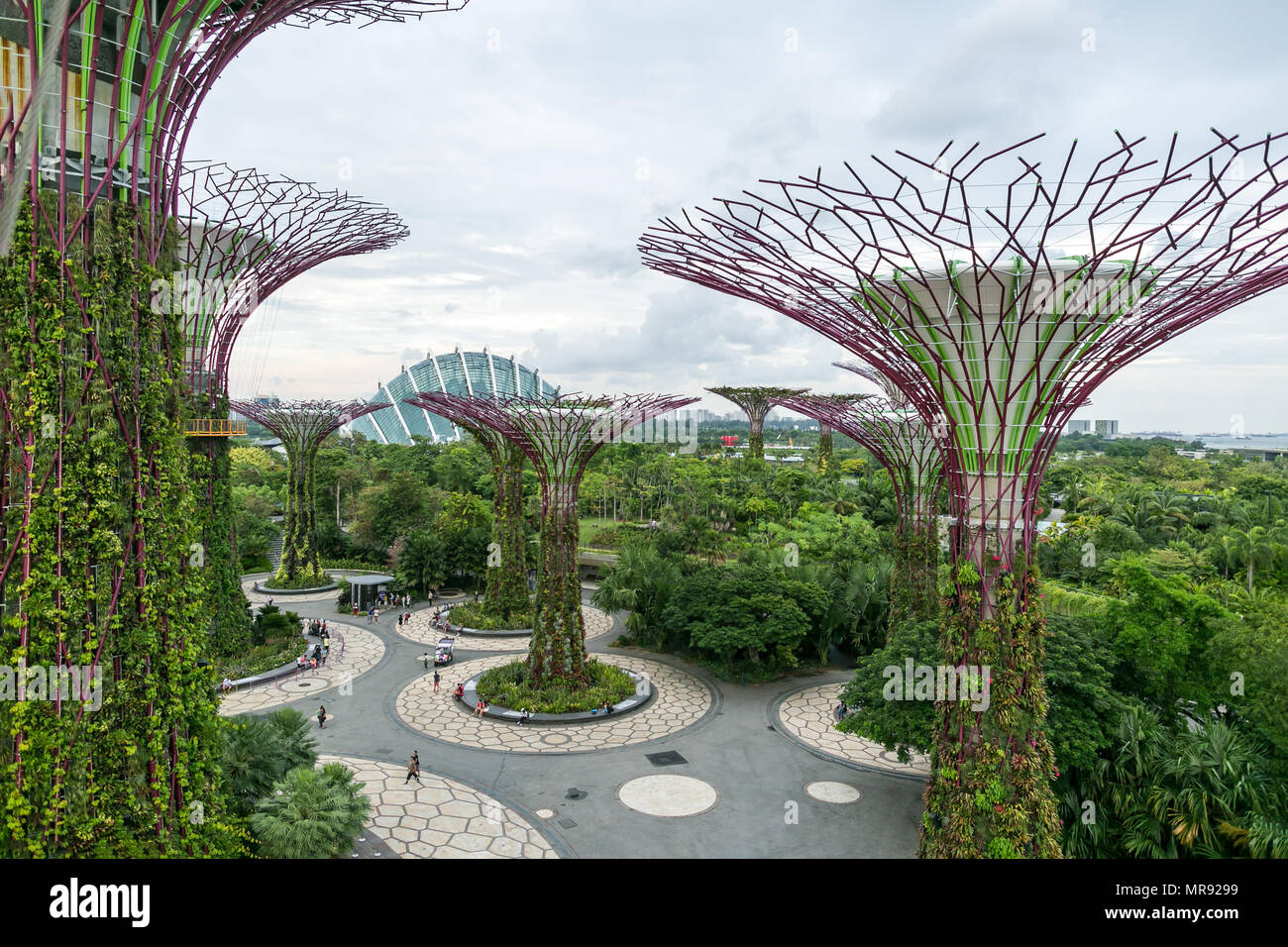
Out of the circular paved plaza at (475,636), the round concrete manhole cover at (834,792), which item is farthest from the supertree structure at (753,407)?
the round concrete manhole cover at (834,792)

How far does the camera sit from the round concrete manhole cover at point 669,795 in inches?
553

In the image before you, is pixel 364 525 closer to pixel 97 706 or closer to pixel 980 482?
pixel 97 706

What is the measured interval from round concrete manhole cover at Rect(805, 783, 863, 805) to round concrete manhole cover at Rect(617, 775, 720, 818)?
1989mm

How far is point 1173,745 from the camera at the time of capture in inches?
484

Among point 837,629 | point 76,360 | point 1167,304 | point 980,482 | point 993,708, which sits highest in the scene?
point 1167,304

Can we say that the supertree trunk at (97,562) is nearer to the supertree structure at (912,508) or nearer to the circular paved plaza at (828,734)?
the circular paved plaza at (828,734)

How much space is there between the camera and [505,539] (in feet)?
89.1

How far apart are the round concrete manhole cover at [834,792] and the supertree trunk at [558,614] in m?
7.19

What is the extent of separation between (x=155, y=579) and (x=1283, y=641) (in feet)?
52.7

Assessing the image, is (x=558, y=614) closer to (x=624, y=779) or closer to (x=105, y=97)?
(x=624, y=779)

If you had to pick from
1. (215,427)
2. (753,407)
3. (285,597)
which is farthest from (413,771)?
(753,407)

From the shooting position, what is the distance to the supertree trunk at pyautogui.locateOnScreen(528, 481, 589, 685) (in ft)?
65.9

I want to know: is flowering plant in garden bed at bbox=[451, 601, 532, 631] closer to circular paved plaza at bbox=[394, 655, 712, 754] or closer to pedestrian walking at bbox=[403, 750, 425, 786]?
circular paved plaza at bbox=[394, 655, 712, 754]
